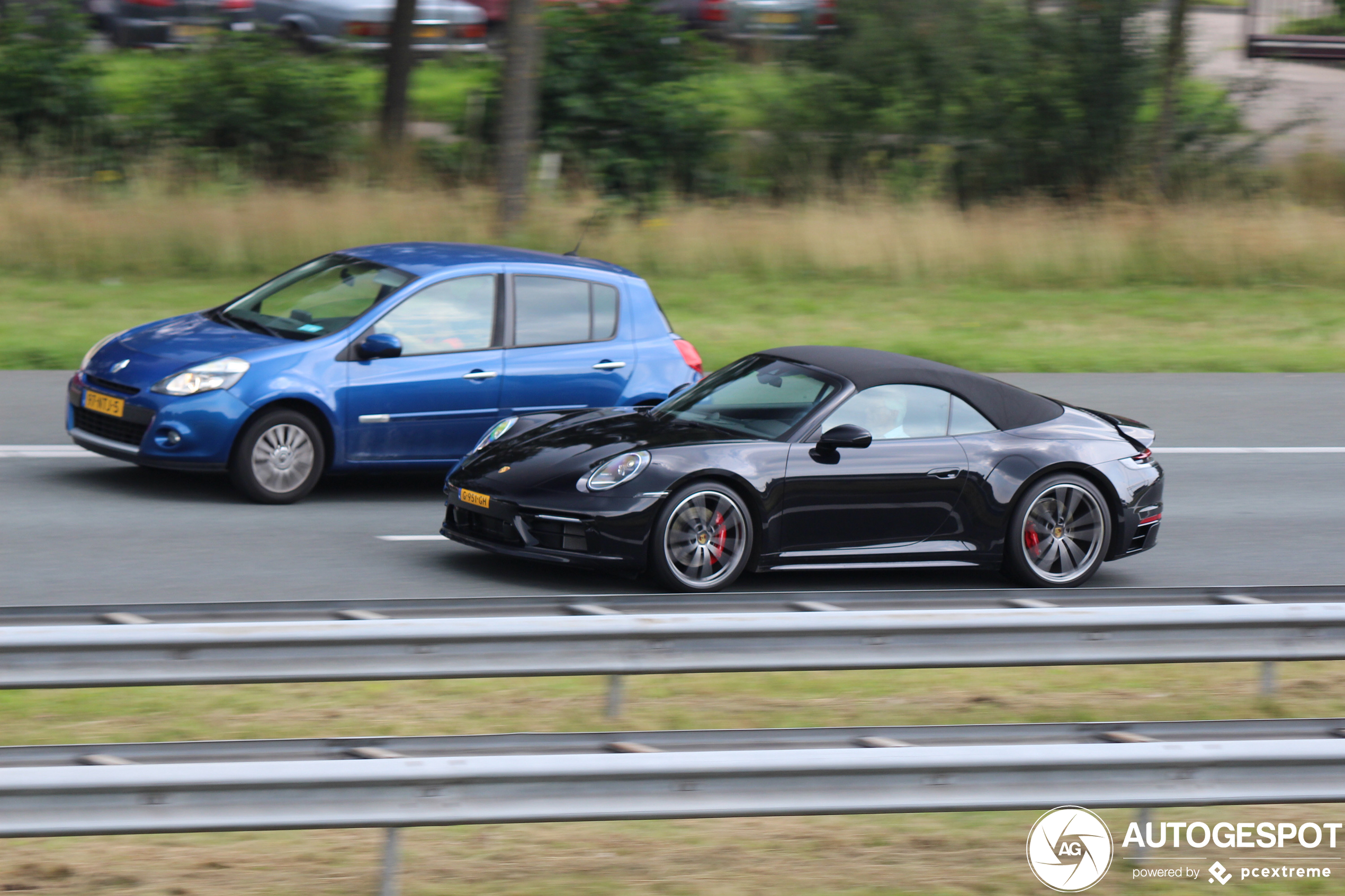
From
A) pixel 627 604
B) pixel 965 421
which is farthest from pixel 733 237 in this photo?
pixel 627 604

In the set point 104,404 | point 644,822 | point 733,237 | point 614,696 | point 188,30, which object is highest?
point 188,30

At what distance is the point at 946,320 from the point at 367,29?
1587cm

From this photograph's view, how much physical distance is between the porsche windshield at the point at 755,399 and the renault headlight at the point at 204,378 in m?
2.52

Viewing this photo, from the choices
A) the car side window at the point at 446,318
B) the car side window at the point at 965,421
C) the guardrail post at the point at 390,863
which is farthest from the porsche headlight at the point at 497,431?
the guardrail post at the point at 390,863

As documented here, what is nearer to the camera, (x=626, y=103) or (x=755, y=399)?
(x=755, y=399)

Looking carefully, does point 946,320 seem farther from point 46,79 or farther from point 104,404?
point 46,79

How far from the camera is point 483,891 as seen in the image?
4727 millimetres

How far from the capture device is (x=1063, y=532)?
9.39 m

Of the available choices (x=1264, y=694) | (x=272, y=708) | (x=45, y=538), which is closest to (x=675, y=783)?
(x=272, y=708)

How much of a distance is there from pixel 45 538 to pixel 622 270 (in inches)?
170

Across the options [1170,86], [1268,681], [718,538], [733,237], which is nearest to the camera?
[1268,681]

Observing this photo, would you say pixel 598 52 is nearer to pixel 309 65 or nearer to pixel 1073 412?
pixel 309 65

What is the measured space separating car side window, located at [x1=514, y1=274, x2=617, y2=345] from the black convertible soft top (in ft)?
6.25

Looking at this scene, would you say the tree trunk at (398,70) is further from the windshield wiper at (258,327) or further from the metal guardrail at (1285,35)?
the metal guardrail at (1285,35)
